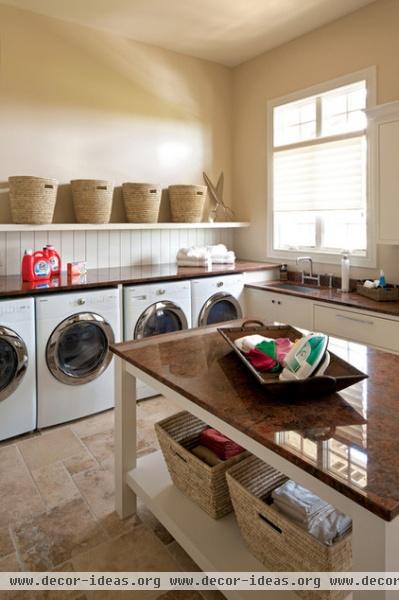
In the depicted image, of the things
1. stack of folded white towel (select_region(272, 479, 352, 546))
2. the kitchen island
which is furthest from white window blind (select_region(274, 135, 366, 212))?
stack of folded white towel (select_region(272, 479, 352, 546))

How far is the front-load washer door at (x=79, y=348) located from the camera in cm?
291

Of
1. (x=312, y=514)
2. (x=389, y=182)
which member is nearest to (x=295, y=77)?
(x=389, y=182)

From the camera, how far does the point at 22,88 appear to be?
3.36m

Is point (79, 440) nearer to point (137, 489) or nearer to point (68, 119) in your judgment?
point (137, 489)

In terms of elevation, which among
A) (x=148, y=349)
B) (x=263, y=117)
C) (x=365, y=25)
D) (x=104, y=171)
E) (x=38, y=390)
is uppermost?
(x=365, y=25)

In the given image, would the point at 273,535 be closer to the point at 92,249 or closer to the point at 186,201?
the point at 92,249

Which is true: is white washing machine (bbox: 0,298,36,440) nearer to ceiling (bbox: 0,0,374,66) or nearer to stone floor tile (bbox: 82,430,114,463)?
stone floor tile (bbox: 82,430,114,463)

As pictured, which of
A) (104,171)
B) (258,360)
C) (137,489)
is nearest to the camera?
(258,360)

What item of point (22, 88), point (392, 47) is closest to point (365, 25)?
point (392, 47)

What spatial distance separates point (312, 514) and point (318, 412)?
1.44ft

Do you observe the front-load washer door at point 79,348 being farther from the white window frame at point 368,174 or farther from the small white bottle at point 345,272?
the white window frame at point 368,174

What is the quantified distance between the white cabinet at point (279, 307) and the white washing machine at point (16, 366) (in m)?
1.70

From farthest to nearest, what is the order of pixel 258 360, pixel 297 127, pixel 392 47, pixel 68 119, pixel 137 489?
pixel 297 127 < pixel 68 119 < pixel 392 47 < pixel 137 489 < pixel 258 360

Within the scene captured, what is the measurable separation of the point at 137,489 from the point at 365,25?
3.66 metres
